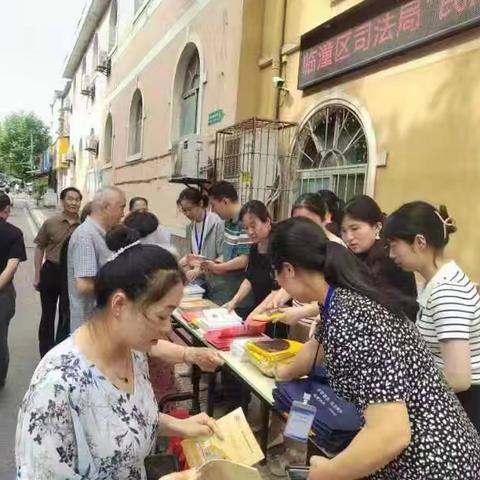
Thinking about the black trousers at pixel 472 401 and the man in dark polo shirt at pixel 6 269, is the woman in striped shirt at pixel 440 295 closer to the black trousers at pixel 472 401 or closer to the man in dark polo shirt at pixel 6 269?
the black trousers at pixel 472 401

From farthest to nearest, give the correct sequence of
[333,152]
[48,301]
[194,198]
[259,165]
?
[259,165] → [333,152] → [48,301] → [194,198]

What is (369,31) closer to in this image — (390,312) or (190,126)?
(390,312)

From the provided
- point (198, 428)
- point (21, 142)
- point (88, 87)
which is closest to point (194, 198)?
point (198, 428)

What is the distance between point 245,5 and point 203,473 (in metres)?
6.71

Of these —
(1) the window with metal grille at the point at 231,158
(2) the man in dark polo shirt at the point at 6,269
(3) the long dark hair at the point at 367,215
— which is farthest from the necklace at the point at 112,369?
(1) the window with metal grille at the point at 231,158

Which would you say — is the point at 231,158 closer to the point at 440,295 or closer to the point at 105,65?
the point at 440,295

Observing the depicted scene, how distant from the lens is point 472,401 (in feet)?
6.47

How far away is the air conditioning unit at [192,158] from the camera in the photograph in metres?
7.90

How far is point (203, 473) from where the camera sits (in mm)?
1278

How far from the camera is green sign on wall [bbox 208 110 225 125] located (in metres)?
7.52

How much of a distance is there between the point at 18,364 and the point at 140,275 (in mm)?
3918

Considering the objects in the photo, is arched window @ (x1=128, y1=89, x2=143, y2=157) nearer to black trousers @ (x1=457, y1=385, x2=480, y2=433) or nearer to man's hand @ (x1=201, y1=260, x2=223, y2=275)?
man's hand @ (x1=201, y1=260, x2=223, y2=275)

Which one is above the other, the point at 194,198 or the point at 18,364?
the point at 194,198

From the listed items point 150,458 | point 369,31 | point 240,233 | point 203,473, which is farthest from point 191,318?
point 369,31
